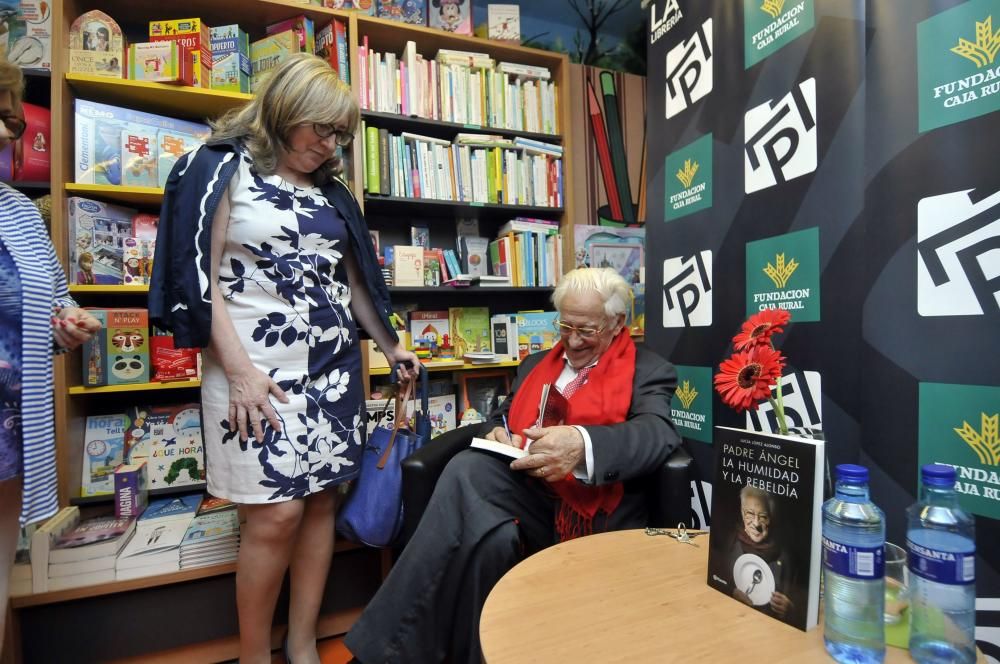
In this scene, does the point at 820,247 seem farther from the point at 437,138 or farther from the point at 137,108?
the point at 137,108

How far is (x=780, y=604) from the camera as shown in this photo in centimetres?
73

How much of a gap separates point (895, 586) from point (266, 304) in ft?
4.30

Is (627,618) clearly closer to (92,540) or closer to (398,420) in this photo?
(398,420)

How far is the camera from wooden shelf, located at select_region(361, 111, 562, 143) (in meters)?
2.26

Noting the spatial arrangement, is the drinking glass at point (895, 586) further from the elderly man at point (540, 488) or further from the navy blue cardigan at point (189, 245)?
the navy blue cardigan at point (189, 245)

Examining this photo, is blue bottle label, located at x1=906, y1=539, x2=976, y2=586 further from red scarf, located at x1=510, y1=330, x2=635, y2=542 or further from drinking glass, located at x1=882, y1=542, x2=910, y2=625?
red scarf, located at x1=510, y1=330, x2=635, y2=542

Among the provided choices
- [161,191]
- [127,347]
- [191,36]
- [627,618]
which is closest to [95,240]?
[161,191]

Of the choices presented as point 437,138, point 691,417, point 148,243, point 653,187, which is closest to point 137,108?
point 148,243

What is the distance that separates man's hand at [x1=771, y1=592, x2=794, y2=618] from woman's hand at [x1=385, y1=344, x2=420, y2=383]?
1.11 metres

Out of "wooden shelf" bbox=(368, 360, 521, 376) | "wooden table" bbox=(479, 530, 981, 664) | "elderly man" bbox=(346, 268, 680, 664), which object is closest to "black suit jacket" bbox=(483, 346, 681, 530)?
"elderly man" bbox=(346, 268, 680, 664)

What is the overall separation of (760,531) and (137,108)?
259 centimetres

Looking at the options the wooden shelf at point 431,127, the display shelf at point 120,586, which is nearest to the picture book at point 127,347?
the display shelf at point 120,586

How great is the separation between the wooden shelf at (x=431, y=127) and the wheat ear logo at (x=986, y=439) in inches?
81.7

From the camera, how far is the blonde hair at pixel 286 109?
120cm
